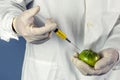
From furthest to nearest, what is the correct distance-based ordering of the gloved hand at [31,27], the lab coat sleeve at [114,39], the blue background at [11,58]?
the blue background at [11,58] → the lab coat sleeve at [114,39] → the gloved hand at [31,27]

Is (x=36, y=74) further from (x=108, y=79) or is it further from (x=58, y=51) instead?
(x=108, y=79)

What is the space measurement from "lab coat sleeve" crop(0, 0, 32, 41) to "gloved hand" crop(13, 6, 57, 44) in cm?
2

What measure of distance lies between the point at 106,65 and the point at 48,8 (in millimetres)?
270

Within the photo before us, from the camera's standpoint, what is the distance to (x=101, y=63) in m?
0.68

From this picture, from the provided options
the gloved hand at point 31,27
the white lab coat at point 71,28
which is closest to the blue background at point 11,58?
the white lab coat at point 71,28

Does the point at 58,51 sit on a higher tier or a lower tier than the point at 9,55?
higher

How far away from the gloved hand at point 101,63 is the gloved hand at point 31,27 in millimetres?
103

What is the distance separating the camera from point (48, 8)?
84 centimetres

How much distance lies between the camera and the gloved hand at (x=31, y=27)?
A: 2.20 ft

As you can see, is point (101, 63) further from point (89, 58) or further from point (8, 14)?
point (8, 14)

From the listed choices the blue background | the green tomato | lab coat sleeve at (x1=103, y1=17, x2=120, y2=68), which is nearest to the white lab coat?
lab coat sleeve at (x1=103, y1=17, x2=120, y2=68)

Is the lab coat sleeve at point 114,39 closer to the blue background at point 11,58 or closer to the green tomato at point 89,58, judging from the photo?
the green tomato at point 89,58

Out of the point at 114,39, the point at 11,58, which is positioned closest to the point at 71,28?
the point at 114,39

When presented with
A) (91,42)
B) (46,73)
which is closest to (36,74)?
(46,73)
